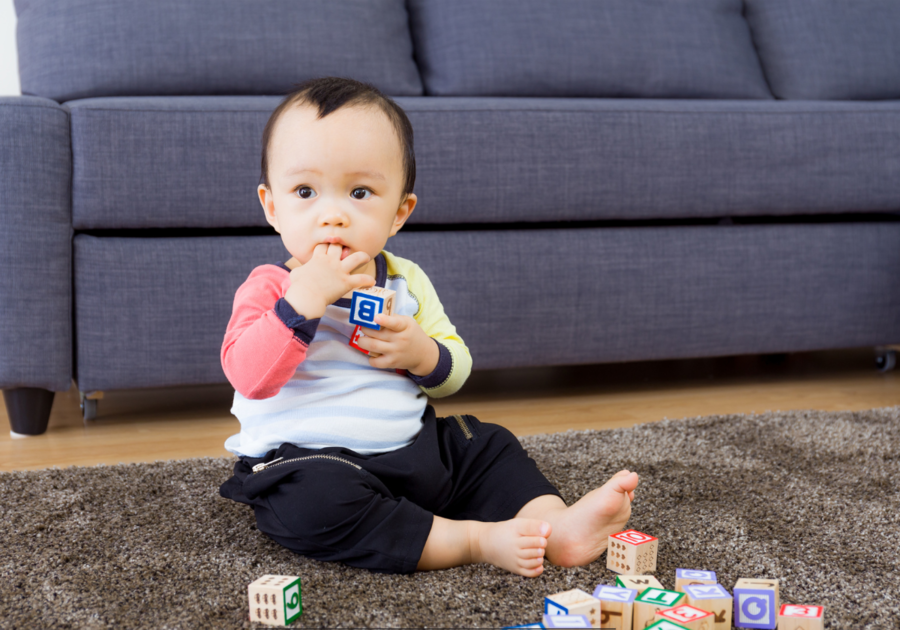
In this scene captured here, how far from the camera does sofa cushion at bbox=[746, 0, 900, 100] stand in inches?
69.2

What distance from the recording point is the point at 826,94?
1.75 m

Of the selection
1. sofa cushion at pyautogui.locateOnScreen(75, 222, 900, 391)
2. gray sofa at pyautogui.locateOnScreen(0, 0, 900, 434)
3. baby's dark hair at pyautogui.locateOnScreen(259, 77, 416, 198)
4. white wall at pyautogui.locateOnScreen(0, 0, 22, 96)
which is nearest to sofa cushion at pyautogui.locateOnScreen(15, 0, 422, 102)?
gray sofa at pyautogui.locateOnScreen(0, 0, 900, 434)

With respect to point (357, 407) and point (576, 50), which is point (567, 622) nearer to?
point (357, 407)

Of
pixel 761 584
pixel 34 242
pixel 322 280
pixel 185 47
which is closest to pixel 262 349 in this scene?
pixel 322 280

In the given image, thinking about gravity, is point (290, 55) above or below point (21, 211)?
above

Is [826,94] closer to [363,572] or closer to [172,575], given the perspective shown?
[363,572]

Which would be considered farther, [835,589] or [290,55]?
[290,55]

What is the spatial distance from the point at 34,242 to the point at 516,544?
83 cm

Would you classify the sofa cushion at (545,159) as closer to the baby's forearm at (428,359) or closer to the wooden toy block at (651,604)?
the baby's forearm at (428,359)

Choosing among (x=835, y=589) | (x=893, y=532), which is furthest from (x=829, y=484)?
(x=835, y=589)

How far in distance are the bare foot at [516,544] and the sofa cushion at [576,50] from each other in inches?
41.9

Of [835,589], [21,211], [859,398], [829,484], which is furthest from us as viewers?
[859,398]

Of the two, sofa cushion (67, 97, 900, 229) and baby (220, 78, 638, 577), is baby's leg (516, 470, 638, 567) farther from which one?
sofa cushion (67, 97, 900, 229)

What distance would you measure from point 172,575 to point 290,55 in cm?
103
